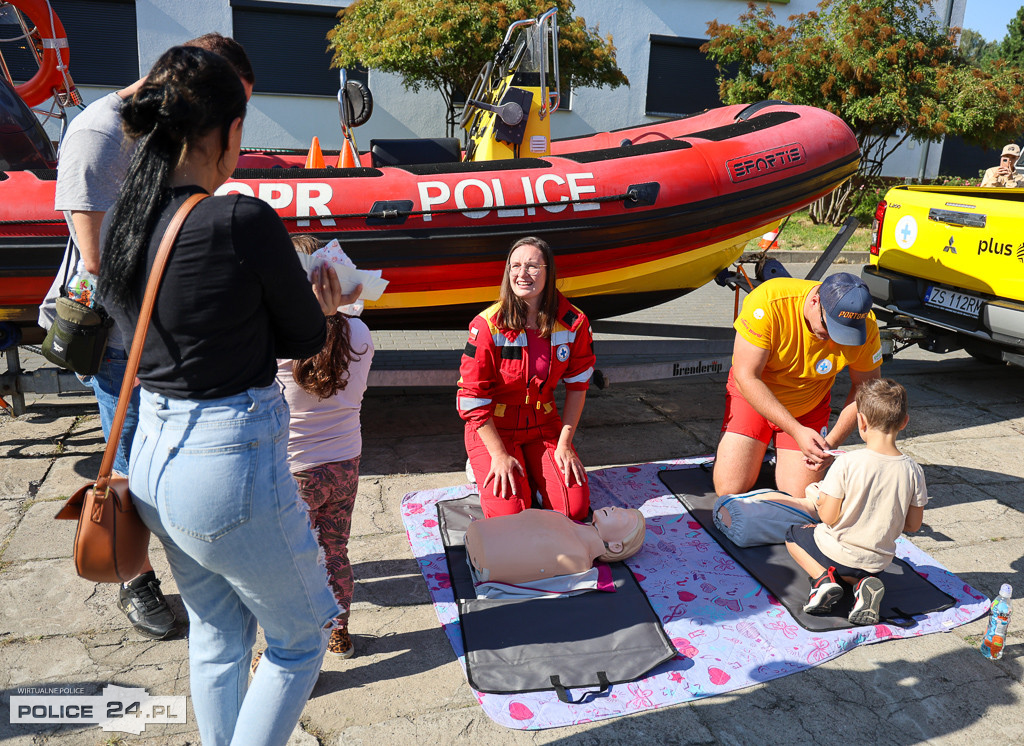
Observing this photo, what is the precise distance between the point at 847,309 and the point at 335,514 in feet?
6.66

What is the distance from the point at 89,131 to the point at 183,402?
3.76 ft

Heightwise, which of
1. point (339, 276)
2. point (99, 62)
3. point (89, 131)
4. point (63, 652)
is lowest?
point (63, 652)

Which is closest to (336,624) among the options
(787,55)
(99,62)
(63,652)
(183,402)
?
(63,652)

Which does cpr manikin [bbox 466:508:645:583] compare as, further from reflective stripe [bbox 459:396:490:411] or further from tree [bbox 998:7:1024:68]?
tree [bbox 998:7:1024:68]

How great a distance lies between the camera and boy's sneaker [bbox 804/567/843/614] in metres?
2.57

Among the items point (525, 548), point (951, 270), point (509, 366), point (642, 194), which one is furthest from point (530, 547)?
point (951, 270)

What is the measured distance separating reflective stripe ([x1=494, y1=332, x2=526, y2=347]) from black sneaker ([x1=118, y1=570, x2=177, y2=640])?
148 centimetres

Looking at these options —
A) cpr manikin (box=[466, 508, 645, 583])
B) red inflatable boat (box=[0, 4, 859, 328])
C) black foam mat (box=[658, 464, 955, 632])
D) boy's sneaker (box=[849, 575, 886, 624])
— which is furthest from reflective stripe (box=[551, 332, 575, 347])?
boy's sneaker (box=[849, 575, 886, 624])

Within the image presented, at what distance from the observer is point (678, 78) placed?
51.4 ft

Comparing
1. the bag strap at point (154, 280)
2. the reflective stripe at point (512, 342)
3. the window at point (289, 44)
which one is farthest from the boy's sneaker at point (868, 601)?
the window at point (289, 44)

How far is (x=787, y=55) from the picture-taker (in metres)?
11.9

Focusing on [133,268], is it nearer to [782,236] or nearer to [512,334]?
[512,334]

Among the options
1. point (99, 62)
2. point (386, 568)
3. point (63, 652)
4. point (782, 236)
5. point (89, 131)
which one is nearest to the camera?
point (89, 131)

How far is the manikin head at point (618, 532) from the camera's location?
9.49 feet
